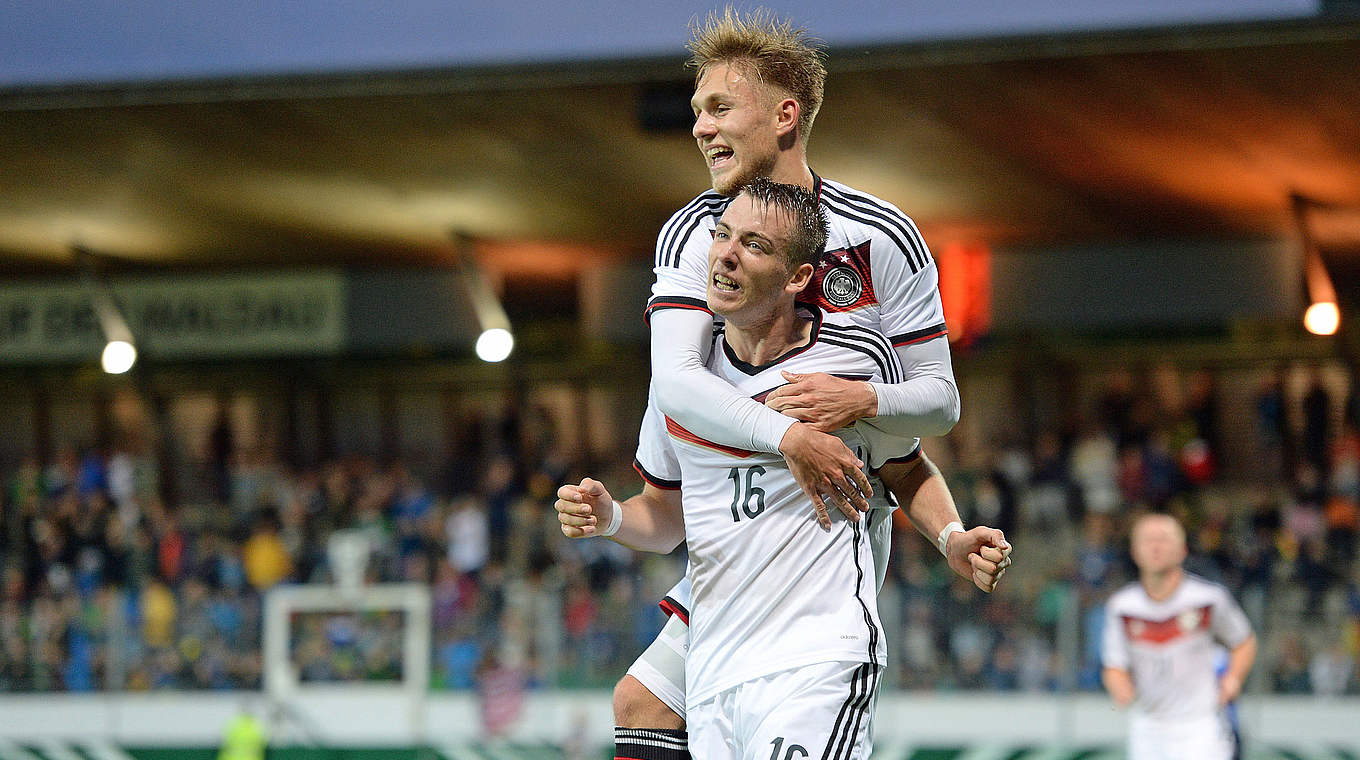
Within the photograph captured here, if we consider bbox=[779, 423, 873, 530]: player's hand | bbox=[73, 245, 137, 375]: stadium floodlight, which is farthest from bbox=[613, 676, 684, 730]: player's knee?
bbox=[73, 245, 137, 375]: stadium floodlight

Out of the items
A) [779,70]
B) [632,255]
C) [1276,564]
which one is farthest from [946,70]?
[779,70]

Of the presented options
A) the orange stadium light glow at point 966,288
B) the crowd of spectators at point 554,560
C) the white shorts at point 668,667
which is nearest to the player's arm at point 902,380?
the white shorts at point 668,667

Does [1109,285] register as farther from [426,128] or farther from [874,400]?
[874,400]

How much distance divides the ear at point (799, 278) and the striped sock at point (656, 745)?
42.3 inches

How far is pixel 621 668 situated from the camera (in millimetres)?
12602

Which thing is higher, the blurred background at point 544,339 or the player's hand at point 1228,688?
the blurred background at point 544,339

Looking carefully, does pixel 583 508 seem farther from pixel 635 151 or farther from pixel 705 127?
pixel 635 151

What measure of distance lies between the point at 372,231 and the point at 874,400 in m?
15.2

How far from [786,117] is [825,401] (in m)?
0.68

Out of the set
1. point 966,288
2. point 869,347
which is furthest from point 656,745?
point 966,288

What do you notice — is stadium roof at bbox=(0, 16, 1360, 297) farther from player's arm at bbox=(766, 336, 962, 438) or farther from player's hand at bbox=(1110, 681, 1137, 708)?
player's arm at bbox=(766, 336, 962, 438)

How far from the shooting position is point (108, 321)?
2002 centimetres

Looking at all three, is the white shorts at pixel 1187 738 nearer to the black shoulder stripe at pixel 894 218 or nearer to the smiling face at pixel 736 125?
the black shoulder stripe at pixel 894 218

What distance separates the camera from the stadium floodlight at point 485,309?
18.1m
